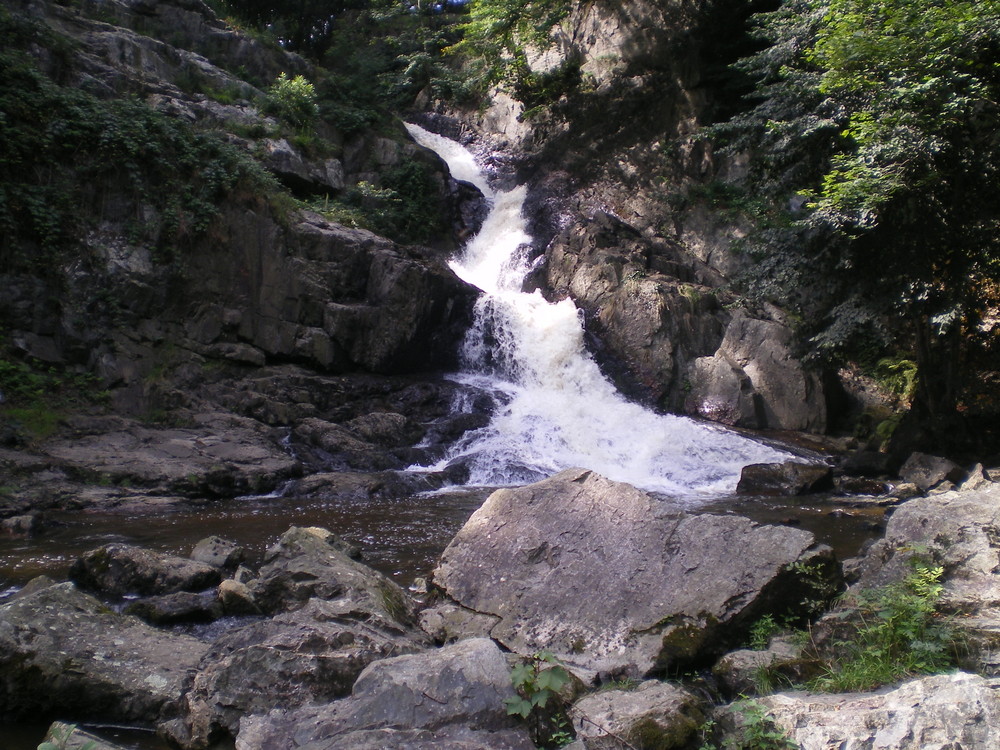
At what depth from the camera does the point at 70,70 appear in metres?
13.2

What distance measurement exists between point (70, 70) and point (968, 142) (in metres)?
15.7

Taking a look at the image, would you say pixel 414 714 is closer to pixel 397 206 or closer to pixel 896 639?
pixel 896 639

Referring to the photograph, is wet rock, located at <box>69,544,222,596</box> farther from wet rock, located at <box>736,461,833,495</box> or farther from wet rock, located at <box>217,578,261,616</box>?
wet rock, located at <box>736,461,833,495</box>

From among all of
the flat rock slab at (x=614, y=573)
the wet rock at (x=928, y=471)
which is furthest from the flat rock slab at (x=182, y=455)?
the wet rock at (x=928, y=471)

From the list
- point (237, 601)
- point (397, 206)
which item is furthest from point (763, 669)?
point (397, 206)

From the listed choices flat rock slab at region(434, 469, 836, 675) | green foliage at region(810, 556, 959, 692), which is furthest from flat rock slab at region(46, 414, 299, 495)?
green foliage at region(810, 556, 959, 692)

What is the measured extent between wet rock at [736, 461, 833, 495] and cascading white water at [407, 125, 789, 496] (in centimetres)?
43

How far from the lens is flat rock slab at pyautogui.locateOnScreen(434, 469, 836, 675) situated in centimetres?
401

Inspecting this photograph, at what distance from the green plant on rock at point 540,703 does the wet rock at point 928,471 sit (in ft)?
31.6

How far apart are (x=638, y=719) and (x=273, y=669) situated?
1.89m

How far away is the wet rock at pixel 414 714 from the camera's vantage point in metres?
2.84

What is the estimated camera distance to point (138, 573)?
5.52 meters

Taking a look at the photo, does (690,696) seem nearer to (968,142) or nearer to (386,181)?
(968,142)

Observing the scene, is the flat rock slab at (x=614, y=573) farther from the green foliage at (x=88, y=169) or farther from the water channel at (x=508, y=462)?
the green foliage at (x=88, y=169)
